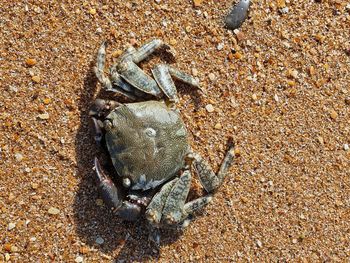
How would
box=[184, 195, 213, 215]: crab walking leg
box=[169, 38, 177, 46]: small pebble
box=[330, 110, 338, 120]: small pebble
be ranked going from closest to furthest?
box=[184, 195, 213, 215]: crab walking leg → box=[169, 38, 177, 46]: small pebble → box=[330, 110, 338, 120]: small pebble

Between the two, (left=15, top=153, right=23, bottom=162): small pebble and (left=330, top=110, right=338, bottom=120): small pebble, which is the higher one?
(left=330, top=110, right=338, bottom=120): small pebble

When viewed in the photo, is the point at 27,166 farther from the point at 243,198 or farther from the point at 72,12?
the point at 243,198

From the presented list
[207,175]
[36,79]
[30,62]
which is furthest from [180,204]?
[30,62]

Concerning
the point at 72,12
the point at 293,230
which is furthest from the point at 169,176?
the point at 72,12

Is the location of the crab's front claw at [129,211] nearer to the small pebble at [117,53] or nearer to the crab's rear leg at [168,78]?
the crab's rear leg at [168,78]

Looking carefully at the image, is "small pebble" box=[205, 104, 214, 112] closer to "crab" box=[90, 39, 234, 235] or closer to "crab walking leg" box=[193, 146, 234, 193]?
"crab" box=[90, 39, 234, 235]

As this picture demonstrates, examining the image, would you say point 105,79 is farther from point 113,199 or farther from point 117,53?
point 113,199

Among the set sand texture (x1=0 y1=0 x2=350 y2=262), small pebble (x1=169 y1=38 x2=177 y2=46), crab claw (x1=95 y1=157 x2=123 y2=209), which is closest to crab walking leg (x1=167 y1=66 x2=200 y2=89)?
sand texture (x1=0 y1=0 x2=350 y2=262)
